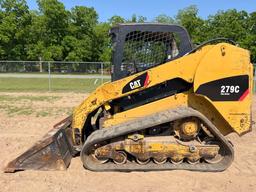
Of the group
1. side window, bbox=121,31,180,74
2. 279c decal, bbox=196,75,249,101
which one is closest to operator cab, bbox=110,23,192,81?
side window, bbox=121,31,180,74

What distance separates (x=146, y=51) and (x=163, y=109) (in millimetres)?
1009

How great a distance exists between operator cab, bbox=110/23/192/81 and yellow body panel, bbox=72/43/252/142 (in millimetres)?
301

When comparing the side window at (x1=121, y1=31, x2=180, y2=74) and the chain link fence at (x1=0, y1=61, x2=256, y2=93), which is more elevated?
the side window at (x1=121, y1=31, x2=180, y2=74)

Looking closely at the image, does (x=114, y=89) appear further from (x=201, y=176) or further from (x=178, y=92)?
(x=201, y=176)

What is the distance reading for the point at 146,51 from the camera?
6.35 meters

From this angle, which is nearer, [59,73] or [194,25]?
[59,73]

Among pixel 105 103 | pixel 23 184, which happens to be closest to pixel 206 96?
pixel 105 103

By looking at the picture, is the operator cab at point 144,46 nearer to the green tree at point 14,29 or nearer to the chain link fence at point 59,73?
the chain link fence at point 59,73

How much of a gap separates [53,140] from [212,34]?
4642 centimetres

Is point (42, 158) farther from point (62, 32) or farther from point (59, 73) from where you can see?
point (62, 32)

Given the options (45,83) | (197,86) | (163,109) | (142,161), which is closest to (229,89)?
(197,86)

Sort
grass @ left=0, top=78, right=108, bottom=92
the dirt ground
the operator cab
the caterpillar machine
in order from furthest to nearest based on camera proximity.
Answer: grass @ left=0, top=78, right=108, bottom=92 < the operator cab < the caterpillar machine < the dirt ground

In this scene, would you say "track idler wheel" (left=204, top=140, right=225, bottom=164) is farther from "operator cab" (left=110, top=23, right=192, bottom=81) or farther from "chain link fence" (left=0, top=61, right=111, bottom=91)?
"chain link fence" (left=0, top=61, right=111, bottom=91)

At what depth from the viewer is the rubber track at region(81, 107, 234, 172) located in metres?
5.79
